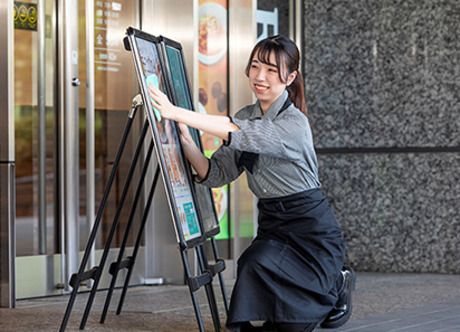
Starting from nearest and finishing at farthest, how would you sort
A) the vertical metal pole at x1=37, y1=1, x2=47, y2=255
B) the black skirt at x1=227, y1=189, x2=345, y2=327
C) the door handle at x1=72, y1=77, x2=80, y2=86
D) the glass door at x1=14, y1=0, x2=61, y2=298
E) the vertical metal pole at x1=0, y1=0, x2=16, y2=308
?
the black skirt at x1=227, y1=189, x2=345, y2=327
the vertical metal pole at x1=0, y1=0, x2=16, y2=308
the glass door at x1=14, y1=0, x2=61, y2=298
the vertical metal pole at x1=37, y1=1, x2=47, y2=255
the door handle at x1=72, y1=77, x2=80, y2=86

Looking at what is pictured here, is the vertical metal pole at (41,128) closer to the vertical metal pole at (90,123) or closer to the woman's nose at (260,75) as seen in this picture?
the vertical metal pole at (90,123)

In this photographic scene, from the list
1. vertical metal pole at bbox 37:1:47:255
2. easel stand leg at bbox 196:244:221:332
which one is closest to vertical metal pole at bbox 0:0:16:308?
vertical metal pole at bbox 37:1:47:255

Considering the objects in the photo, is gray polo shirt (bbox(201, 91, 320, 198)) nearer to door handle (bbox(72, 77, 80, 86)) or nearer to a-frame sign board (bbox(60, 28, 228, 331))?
a-frame sign board (bbox(60, 28, 228, 331))

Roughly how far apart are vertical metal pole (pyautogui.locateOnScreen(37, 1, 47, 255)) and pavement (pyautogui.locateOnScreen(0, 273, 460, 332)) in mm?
401

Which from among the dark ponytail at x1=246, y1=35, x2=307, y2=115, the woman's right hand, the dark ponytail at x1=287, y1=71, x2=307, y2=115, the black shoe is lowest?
the black shoe

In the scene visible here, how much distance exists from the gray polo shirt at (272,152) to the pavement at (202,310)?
763 mm

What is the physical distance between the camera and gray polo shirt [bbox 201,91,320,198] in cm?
446

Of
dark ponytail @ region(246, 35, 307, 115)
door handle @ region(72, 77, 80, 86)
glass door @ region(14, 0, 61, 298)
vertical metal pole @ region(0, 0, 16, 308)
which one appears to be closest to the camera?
dark ponytail @ region(246, 35, 307, 115)

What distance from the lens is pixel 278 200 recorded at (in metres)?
4.69

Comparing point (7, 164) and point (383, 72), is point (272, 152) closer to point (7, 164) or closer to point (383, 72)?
point (7, 164)

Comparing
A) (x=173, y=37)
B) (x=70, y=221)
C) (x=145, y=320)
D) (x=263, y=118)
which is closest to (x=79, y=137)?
A: (x=70, y=221)

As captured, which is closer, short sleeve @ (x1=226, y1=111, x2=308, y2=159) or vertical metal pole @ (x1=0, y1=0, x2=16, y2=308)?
short sleeve @ (x1=226, y1=111, x2=308, y2=159)

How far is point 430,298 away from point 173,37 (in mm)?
2295

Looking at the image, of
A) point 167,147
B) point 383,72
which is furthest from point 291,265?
point 383,72
